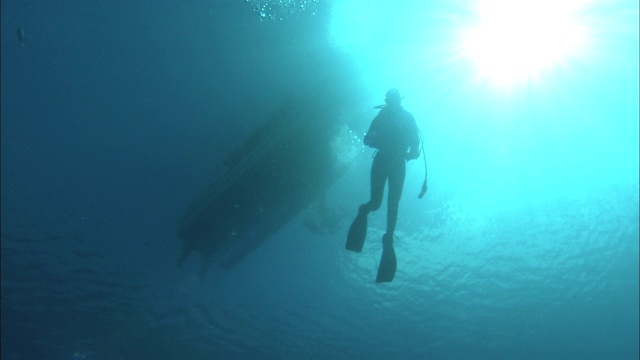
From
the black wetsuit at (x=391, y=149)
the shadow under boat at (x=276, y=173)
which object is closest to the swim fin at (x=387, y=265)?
the black wetsuit at (x=391, y=149)

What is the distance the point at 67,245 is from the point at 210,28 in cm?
774

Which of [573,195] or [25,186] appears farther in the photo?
[573,195]

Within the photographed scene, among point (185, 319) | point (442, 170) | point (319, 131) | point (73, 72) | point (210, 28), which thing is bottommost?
point (185, 319)

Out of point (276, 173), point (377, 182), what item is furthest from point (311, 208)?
point (377, 182)

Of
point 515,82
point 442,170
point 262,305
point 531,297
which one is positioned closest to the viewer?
point 515,82

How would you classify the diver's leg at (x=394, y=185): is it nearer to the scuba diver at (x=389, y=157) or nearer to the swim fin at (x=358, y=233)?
the scuba diver at (x=389, y=157)

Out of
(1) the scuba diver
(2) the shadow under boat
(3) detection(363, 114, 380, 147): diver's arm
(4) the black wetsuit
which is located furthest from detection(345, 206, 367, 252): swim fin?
(2) the shadow under boat

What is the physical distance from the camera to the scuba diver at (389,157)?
20.4 ft

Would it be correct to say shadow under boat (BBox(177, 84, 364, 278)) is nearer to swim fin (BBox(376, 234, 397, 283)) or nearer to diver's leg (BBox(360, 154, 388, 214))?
diver's leg (BBox(360, 154, 388, 214))

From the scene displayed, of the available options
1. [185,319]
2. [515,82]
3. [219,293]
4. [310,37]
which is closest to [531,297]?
[515,82]

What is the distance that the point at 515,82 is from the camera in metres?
11.3

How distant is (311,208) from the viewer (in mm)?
11523

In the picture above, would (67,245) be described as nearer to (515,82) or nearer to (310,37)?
(310,37)

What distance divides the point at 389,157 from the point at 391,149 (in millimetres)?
131
